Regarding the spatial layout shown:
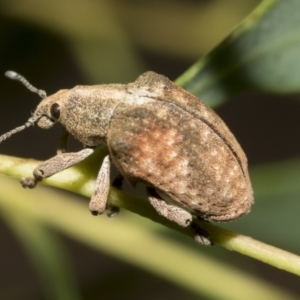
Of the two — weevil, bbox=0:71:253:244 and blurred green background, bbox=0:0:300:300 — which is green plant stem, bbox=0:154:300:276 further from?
blurred green background, bbox=0:0:300:300

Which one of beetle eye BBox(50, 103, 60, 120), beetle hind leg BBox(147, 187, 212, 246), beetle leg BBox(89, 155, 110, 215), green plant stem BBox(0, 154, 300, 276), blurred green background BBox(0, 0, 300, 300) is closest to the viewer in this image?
green plant stem BBox(0, 154, 300, 276)

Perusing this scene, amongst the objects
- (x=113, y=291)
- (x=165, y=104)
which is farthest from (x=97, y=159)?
(x=113, y=291)

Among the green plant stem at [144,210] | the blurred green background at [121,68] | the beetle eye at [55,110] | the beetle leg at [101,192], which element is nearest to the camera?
the green plant stem at [144,210]

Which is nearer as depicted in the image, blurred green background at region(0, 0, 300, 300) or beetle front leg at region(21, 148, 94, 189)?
beetle front leg at region(21, 148, 94, 189)

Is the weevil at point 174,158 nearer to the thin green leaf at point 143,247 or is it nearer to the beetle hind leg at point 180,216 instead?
the beetle hind leg at point 180,216

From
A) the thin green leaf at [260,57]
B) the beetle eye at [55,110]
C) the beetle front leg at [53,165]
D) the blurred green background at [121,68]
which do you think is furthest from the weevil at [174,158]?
the blurred green background at [121,68]

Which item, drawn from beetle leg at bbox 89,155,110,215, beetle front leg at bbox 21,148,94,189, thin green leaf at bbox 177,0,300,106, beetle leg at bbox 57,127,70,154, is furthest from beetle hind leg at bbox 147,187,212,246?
beetle leg at bbox 57,127,70,154

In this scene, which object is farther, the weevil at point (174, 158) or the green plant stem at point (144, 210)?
the weevil at point (174, 158)
